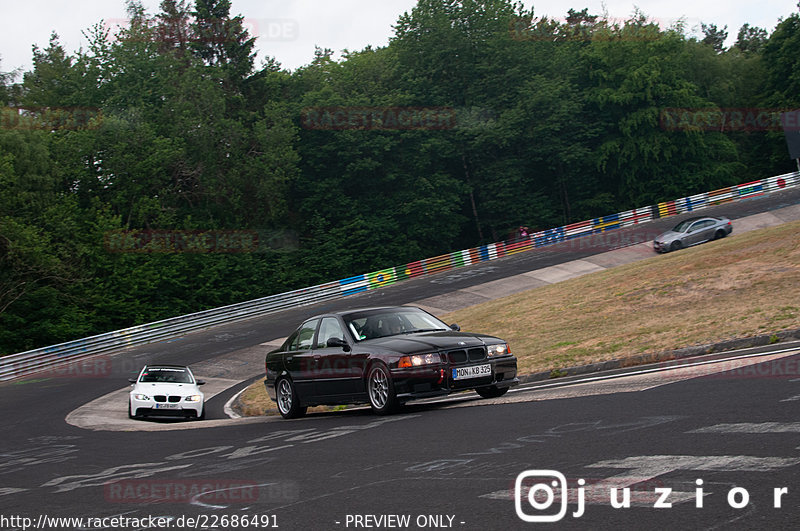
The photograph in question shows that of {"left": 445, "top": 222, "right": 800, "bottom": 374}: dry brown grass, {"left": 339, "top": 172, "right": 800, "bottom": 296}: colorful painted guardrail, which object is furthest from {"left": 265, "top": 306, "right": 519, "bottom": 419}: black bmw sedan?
{"left": 339, "top": 172, "right": 800, "bottom": 296}: colorful painted guardrail

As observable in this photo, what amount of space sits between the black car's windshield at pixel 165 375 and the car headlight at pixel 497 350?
1022 centimetres

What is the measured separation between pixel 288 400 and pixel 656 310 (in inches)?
408

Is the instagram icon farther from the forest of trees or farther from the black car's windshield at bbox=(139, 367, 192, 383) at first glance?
the forest of trees

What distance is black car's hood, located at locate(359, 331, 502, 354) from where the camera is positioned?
1115 centimetres

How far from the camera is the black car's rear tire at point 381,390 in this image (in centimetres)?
1111

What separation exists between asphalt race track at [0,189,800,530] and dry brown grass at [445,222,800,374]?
7.08 ft

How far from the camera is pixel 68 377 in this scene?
3100cm

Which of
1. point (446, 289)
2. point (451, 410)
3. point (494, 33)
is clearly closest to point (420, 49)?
point (494, 33)

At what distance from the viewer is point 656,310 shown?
19.9 m
